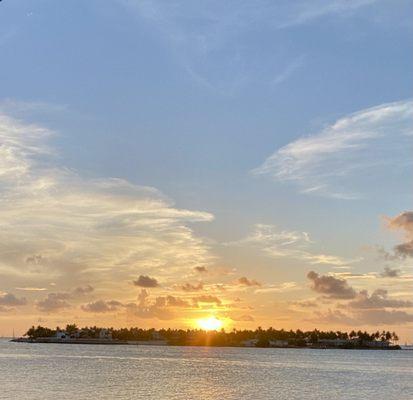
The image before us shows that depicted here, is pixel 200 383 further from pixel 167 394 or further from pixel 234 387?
pixel 167 394

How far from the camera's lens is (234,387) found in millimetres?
127688

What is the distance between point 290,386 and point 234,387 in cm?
1220

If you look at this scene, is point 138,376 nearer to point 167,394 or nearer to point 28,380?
point 28,380

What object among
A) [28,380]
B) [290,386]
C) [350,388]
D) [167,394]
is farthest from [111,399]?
[350,388]

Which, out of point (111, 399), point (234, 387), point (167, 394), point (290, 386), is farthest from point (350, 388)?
point (111, 399)

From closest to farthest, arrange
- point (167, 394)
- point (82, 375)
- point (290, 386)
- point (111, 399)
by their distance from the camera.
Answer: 1. point (111, 399)
2. point (167, 394)
3. point (290, 386)
4. point (82, 375)

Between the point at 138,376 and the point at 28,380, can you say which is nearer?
the point at 28,380

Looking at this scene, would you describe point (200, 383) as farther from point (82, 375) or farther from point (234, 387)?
point (82, 375)

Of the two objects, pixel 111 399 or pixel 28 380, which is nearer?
pixel 111 399

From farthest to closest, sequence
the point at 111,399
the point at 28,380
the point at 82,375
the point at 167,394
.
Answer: the point at 82,375, the point at 28,380, the point at 167,394, the point at 111,399

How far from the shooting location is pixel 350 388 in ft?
439

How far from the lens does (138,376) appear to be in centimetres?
14738

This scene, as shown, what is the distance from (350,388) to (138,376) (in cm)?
4449

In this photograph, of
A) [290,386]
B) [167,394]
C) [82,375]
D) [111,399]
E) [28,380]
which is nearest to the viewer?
[111,399]
